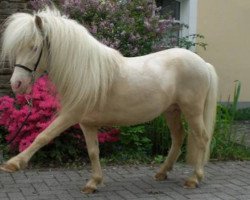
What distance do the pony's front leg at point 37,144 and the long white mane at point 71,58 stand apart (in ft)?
0.47

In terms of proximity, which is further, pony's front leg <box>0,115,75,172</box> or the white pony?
the white pony

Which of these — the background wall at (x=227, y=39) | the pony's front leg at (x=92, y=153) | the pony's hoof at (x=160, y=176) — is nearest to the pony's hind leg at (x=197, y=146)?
the pony's hoof at (x=160, y=176)

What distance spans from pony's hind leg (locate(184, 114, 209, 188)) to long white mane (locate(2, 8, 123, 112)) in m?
1.14

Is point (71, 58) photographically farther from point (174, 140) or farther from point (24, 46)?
point (174, 140)

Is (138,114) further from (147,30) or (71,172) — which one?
(147,30)

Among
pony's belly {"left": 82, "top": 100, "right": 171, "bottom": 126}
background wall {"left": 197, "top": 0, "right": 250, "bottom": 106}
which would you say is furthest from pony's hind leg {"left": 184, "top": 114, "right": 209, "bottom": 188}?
background wall {"left": 197, "top": 0, "right": 250, "bottom": 106}

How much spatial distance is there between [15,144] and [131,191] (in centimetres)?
215

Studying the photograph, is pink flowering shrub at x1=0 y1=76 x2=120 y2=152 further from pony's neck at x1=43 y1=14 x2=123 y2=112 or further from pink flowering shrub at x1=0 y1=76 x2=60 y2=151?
pony's neck at x1=43 y1=14 x2=123 y2=112

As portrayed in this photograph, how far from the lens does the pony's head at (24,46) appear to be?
4.66 m

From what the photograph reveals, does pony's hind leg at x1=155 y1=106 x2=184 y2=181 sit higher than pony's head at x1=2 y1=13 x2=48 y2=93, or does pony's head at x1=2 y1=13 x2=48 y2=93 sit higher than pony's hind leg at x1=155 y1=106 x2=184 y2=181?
pony's head at x1=2 y1=13 x2=48 y2=93

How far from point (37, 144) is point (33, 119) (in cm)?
201

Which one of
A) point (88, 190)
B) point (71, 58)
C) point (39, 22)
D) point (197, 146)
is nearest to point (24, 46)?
point (39, 22)

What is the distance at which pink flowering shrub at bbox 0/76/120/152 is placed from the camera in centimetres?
671

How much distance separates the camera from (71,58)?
4.92 meters
